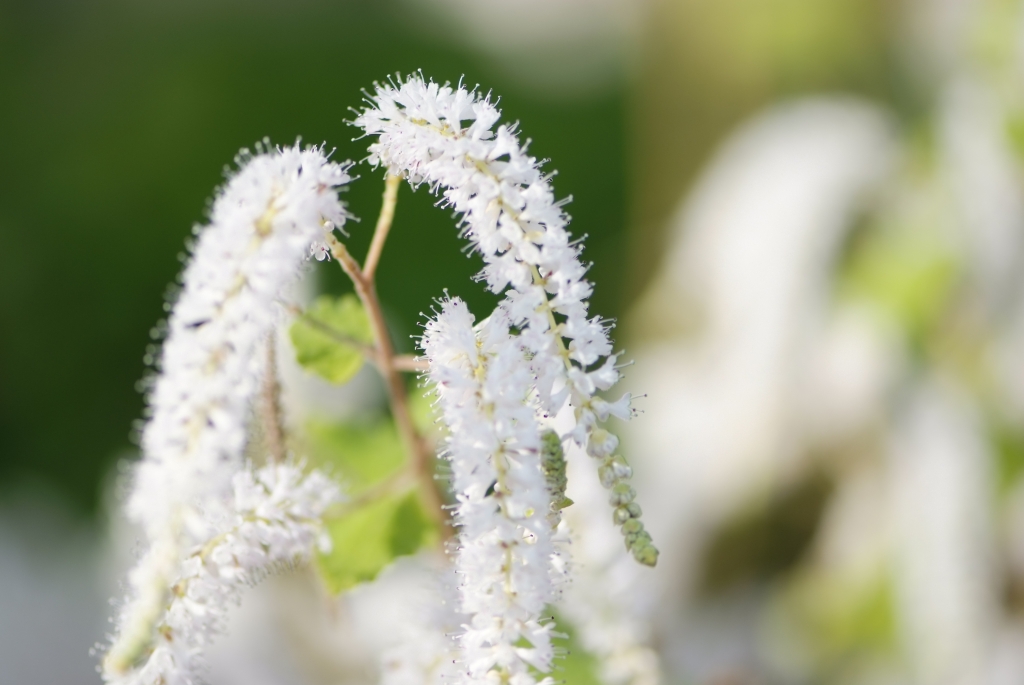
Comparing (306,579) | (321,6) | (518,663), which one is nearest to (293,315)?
(518,663)

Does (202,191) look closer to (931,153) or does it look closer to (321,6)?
(321,6)

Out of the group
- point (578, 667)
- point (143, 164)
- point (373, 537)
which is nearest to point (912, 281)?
point (578, 667)

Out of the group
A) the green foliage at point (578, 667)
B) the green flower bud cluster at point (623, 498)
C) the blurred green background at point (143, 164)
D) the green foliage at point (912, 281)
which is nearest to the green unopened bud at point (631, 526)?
the green flower bud cluster at point (623, 498)

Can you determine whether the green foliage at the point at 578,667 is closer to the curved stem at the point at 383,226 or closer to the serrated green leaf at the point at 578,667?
the serrated green leaf at the point at 578,667

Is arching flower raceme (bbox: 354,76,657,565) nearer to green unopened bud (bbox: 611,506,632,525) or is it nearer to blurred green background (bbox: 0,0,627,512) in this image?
green unopened bud (bbox: 611,506,632,525)

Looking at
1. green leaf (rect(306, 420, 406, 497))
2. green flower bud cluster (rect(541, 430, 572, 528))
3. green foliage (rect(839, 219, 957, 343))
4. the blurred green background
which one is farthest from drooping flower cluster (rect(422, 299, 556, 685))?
the blurred green background

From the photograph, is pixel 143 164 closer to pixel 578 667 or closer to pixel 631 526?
pixel 578 667
